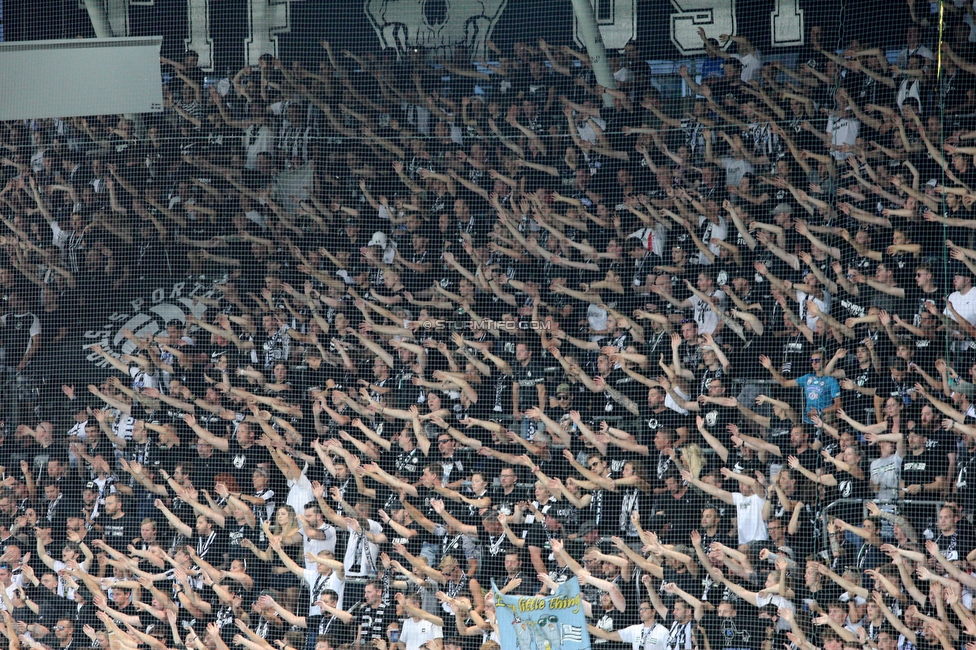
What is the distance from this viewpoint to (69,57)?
7926 mm

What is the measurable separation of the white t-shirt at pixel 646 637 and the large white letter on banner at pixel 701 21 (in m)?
4.12

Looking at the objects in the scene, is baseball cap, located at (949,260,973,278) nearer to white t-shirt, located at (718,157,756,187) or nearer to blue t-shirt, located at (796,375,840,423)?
blue t-shirt, located at (796,375,840,423)

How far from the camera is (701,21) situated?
8.12 meters

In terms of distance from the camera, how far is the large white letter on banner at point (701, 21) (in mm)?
8109

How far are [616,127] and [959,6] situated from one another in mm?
2354

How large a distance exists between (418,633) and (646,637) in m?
1.32

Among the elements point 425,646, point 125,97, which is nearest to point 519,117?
point 125,97

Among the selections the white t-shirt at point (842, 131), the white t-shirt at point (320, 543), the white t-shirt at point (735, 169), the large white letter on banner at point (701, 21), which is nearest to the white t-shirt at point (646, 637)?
the white t-shirt at point (320, 543)

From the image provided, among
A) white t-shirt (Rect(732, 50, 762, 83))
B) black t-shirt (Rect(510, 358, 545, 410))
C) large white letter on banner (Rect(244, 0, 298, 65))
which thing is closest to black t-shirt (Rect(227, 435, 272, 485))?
black t-shirt (Rect(510, 358, 545, 410))

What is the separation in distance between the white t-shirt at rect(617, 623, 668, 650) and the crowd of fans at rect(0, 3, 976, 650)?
0.02 m

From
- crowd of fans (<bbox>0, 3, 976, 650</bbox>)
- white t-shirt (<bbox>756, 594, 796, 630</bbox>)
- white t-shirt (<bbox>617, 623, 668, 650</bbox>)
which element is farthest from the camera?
crowd of fans (<bbox>0, 3, 976, 650</bbox>)

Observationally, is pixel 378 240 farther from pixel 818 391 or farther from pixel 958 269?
pixel 958 269

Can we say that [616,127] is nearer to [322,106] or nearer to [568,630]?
[322,106]

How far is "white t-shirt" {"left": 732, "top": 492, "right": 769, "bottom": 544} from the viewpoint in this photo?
6484mm
